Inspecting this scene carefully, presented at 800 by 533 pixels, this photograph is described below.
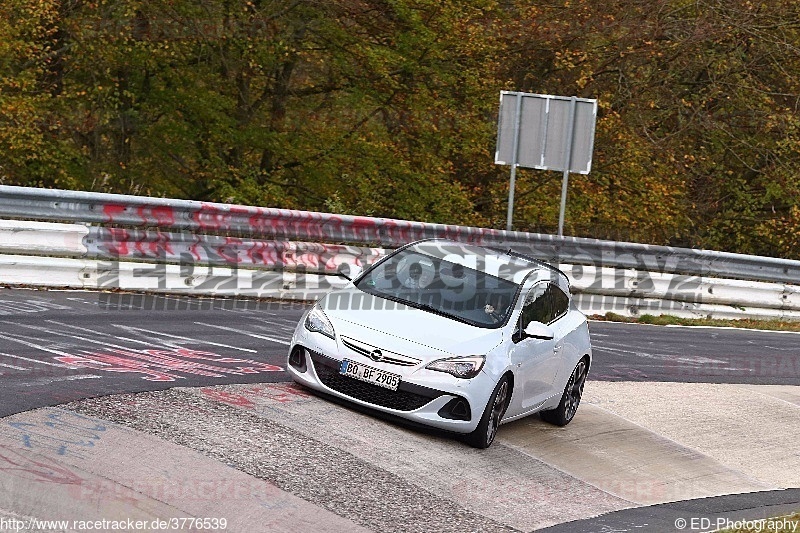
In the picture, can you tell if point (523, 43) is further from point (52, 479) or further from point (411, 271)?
point (52, 479)

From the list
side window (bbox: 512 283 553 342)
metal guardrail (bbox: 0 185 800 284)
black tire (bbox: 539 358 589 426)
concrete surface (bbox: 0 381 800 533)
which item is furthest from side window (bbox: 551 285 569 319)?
metal guardrail (bbox: 0 185 800 284)

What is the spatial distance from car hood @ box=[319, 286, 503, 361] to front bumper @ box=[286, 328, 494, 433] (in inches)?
6.5

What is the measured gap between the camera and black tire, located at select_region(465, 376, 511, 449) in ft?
33.3

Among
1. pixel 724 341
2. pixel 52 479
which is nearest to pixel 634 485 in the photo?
pixel 52 479

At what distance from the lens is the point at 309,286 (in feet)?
58.3

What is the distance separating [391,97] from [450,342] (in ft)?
62.5

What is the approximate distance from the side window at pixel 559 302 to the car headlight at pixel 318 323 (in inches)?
95.6

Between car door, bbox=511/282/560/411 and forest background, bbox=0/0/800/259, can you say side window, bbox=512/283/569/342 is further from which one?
forest background, bbox=0/0/800/259

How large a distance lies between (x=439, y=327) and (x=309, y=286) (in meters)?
7.51

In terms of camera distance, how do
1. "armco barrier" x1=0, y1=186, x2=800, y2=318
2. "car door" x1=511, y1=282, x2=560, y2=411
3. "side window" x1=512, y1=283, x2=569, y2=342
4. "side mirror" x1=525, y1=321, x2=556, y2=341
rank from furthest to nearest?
"armco barrier" x1=0, y1=186, x2=800, y2=318 → "side window" x1=512, y1=283, x2=569, y2=342 → "car door" x1=511, y1=282, x2=560, y2=411 → "side mirror" x1=525, y1=321, x2=556, y2=341

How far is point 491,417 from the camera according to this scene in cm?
1029
